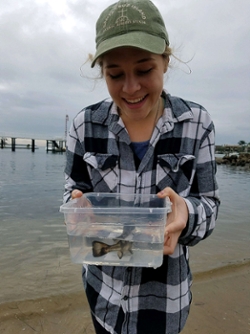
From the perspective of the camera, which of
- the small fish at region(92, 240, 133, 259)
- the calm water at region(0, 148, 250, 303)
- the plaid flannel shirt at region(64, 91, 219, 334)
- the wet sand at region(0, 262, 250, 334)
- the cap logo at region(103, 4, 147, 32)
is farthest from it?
the calm water at region(0, 148, 250, 303)

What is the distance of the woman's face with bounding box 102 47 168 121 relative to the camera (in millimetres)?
1417

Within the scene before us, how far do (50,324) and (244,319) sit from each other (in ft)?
7.53

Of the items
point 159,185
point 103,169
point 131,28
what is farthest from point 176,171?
point 131,28

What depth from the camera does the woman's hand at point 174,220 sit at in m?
1.33

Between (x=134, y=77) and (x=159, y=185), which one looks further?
(x=159, y=185)

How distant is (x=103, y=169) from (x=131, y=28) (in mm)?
757

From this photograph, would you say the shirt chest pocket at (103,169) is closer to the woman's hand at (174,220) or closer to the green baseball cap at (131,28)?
the woman's hand at (174,220)

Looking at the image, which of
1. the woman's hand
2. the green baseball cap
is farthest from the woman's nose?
the woman's hand

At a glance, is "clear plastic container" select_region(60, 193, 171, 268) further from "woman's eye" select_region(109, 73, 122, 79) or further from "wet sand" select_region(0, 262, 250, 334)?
"wet sand" select_region(0, 262, 250, 334)

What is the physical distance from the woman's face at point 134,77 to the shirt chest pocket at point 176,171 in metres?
0.29

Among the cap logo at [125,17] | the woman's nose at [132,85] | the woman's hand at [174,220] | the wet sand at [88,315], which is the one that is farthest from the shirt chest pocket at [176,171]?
the wet sand at [88,315]

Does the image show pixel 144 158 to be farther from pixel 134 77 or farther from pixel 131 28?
pixel 131 28

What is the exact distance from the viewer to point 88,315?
11.8 feet

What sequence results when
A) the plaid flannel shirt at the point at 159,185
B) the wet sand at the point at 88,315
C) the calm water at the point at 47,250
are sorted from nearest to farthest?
1. the plaid flannel shirt at the point at 159,185
2. the wet sand at the point at 88,315
3. the calm water at the point at 47,250
